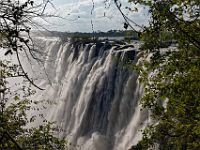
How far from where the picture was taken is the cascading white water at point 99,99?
29000 mm

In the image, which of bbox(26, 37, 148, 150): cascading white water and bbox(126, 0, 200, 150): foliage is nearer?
bbox(126, 0, 200, 150): foliage

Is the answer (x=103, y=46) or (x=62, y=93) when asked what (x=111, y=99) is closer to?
(x=103, y=46)

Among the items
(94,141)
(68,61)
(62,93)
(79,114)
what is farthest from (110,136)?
(68,61)

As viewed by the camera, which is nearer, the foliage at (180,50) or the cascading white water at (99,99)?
the foliage at (180,50)

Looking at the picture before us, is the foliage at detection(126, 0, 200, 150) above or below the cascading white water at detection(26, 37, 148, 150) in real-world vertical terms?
above

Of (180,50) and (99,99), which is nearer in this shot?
(180,50)

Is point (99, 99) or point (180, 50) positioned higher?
point (180, 50)

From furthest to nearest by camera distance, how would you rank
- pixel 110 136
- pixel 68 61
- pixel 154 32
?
pixel 68 61 < pixel 110 136 < pixel 154 32

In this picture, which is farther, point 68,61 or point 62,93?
point 68,61

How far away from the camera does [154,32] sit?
8344 millimetres

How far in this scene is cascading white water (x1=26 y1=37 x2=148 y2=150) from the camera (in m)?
29.0

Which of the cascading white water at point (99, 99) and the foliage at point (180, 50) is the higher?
the foliage at point (180, 50)

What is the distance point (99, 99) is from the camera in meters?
33.3

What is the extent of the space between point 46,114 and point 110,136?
14.6 meters
